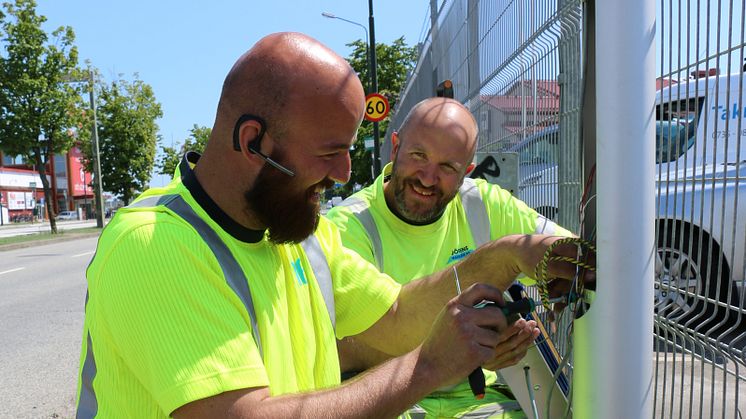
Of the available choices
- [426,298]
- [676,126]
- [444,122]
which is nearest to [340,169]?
[426,298]

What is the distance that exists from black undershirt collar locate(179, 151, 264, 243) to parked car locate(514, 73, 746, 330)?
0.98 metres

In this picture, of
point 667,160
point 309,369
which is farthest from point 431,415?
point 667,160

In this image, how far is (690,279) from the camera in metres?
1.44

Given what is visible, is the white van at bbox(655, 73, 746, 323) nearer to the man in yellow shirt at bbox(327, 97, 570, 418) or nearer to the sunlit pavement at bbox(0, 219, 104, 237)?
the man in yellow shirt at bbox(327, 97, 570, 418)

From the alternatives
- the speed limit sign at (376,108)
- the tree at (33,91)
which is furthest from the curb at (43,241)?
the speed limit sign at (376,108)

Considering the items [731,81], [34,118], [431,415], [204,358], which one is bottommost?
[431,415]

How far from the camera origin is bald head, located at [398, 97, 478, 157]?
270cm

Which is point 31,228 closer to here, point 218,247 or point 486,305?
point 218,247

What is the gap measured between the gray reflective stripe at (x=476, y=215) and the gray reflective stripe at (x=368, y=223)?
1.51 feet

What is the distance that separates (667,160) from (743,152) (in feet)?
0.63

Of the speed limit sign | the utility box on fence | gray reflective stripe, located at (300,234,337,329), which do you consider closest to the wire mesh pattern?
gray reflective stripe, located at (300,234,337,329)

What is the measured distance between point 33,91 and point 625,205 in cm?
2046

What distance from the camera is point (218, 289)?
4.00 ft

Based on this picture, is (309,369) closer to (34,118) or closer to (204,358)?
(204,358)
